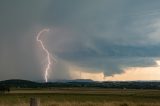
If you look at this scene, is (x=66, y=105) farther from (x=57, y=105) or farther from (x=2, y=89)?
(x=2, y=89)

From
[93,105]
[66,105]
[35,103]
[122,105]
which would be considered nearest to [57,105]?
[66,105]

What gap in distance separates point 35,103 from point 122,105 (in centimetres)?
1218

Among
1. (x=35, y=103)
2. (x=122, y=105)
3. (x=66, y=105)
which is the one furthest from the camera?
(x=122, y=105)

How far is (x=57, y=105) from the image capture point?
18.5 metres

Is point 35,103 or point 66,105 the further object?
point 66,105

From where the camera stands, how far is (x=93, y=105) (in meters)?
19.0

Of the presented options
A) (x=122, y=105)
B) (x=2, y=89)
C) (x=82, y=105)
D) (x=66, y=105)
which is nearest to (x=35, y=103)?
(x=66, y=105)

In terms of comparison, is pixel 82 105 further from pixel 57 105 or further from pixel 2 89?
pixel 2 89

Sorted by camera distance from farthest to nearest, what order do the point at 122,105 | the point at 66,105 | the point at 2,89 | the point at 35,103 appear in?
the point at 2,89 → the point at 122,105 → the point at 66,105 → the point at 35,103

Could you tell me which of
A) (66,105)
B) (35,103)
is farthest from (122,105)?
(35,103)

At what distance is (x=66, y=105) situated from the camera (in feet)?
59.0

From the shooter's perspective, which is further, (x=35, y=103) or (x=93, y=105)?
(x=93, y=105)

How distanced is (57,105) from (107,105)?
2714 mm

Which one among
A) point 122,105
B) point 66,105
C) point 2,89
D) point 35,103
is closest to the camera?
point 35,103
